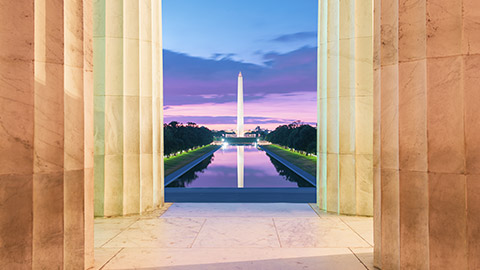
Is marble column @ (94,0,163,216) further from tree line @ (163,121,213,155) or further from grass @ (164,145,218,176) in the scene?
tree line @ (163,121,213,155)

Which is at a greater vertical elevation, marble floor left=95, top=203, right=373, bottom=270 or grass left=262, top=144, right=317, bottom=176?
marble floor left=95, top=203, right=373, bottom=270

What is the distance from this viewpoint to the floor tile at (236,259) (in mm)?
7621

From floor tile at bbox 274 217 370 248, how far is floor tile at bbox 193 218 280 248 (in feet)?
1.13

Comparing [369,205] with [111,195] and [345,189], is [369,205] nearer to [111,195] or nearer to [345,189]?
[345,189]

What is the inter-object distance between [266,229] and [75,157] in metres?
6.01

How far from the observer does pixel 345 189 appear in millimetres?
13023

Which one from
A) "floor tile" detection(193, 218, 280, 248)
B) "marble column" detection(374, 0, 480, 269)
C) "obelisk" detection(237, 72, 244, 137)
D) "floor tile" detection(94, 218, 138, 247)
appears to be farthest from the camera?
"obelisk" detection(237, 72, 244, 137)

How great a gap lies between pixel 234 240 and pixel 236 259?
1.52m

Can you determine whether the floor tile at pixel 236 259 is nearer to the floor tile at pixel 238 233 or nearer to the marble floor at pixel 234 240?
the marble floor at pixel 234 240

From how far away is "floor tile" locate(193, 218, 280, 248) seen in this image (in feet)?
30.4

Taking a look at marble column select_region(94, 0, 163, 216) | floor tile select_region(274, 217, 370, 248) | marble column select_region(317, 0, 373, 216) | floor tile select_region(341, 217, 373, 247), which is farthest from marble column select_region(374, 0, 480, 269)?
marble column select_region(94, 0, 163, 216)

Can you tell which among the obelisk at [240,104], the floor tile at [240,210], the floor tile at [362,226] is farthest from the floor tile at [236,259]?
the obelisk at [240,104]

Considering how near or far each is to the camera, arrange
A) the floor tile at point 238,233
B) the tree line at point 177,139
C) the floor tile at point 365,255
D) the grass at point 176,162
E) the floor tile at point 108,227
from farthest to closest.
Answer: the tree line at point 177,139 → the grass at point 176,162 → the floor tile at point 108,227 → the floor tile at point 238,233 → the floor tile at point 365,255

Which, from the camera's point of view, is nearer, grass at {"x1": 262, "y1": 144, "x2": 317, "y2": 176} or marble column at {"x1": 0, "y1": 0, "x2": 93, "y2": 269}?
marble column at {"x1": 0, "y1": 0, "x2": 93, "y2": 269}
